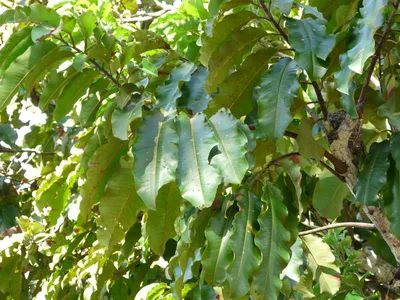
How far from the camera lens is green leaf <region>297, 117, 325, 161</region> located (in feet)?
4.38

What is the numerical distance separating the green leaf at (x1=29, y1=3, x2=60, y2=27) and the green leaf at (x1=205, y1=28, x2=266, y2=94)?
0.34 meters

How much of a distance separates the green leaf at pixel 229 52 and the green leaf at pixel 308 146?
200 millimetres

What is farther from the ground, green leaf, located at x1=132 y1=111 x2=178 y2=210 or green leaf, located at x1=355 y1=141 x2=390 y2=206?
green leaf, located at x1=132 y1=111 x2=178 y2=210

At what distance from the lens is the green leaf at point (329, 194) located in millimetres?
1741

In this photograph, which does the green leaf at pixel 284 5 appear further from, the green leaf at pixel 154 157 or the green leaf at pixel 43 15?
the green leaf at pixel 43 15

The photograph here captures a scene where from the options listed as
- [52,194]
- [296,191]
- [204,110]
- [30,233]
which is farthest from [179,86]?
[30,233]

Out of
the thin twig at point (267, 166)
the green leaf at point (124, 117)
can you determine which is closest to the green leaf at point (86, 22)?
the green leaf at point (124, 117)

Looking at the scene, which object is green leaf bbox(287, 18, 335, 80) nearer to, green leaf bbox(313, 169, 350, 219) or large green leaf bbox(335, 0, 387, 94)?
large green leaf bbox(335, 0, 387, 94)

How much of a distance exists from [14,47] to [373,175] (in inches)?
31.3

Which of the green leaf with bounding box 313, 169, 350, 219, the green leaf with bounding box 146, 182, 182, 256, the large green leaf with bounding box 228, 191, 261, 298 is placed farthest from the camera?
the green leaf with bounding box 313, 169, 350, 219

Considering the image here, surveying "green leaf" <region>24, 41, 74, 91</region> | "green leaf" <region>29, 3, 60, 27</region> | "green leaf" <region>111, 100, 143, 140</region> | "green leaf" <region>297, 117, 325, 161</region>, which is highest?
"green leaf" <region>29, 3, 60, 27</region>

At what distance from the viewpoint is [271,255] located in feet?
4.02

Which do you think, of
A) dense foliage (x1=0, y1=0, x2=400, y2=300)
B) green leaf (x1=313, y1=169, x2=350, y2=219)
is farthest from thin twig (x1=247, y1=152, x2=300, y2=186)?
green leaf (x1=313, y1=169, x2=350, y2=219)

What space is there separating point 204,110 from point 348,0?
437mm
